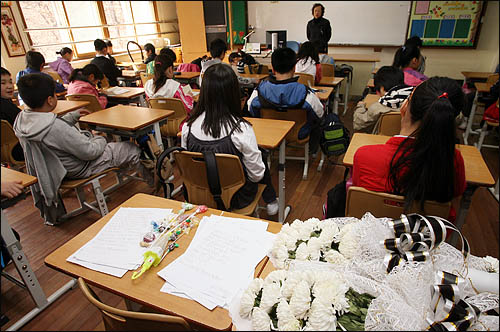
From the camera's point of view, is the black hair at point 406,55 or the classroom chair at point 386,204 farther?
the black hair at point 406,55

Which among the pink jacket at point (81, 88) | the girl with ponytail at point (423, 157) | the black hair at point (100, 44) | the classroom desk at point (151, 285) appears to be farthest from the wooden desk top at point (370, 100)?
the black hair at point (100, 44)

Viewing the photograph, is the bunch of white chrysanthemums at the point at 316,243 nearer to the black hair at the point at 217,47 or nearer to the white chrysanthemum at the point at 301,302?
the white chrysanthemum at the point at 301,302

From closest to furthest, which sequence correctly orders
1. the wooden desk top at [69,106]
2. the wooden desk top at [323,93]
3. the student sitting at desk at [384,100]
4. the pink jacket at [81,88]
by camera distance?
the student sitting at desk at [384,100] → the wooden desk top at [69,106] → the wooden desk top at [323,93] → the pink jacket at [81,88]

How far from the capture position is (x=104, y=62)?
4.46m

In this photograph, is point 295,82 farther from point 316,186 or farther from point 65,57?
point 65,57

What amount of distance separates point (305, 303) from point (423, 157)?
0.81 m

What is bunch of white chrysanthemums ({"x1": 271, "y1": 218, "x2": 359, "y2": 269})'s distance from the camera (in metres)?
0.74

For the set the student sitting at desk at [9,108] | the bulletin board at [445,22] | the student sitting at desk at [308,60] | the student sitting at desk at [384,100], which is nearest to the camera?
the student sitting at desk at [384,100]

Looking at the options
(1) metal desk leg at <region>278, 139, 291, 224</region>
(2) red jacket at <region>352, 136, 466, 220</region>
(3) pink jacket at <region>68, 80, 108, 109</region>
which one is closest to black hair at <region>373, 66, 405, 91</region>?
(1) metal desk leg at <region>278, 139, 291, 224</region>

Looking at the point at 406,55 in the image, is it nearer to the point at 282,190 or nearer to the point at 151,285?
the point at 282,190

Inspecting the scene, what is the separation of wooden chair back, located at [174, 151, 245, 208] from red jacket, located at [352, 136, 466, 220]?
1.82ft

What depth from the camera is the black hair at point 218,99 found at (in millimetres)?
1504

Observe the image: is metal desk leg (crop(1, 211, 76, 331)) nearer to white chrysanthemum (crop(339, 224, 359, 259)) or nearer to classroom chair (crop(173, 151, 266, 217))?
classroom chair (crop(173, 151, 266, 217))

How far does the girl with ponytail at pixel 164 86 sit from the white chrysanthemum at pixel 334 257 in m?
2.33
